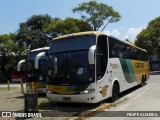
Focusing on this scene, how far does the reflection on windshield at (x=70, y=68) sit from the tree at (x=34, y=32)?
38339 mm

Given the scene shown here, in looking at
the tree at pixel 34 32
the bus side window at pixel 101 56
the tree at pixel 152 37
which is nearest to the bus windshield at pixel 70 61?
the bus side window at pixel 101 56

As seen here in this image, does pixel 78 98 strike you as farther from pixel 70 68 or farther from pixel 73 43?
pixel 73 43

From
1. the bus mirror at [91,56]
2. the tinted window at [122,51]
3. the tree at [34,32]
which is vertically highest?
the tree at [34,32]

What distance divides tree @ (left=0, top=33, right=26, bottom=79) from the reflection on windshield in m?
40.0

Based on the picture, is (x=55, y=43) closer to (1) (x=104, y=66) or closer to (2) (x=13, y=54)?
(1) (x=104, y=66)

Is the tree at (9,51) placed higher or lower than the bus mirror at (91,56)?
higher

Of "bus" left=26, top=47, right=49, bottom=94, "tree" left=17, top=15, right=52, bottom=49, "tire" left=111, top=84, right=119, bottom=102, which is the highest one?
"tree" left=17, top=15, right=52, bottom=49

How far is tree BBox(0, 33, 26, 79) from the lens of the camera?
172ft

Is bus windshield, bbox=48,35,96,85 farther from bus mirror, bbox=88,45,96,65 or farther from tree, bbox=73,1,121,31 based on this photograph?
tree, bbox=73,1,121,31

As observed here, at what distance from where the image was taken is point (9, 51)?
52625 millimetres

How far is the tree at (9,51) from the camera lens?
5250cm

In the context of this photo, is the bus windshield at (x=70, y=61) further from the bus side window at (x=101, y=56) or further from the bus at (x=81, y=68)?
the bus side window at (x=101, y=56)

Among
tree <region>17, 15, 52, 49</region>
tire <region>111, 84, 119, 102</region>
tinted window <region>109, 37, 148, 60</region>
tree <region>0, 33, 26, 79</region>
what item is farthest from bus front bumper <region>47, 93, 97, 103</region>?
tree <region>0, 33, 26, 79</region>

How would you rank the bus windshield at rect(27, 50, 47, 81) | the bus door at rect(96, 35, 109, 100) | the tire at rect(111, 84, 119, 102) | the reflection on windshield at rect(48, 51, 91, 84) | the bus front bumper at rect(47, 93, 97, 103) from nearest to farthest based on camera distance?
the bus front bumper at rect(47, 93, 97, 103) → the reflection on windshield at rect(48, 51, 91, 84) → the bus door at rect(96, 35, 109, 100) → the tire at rect(111, 84, 119, 102) → the bus windshield at rect(27, 50, 47, 81)
